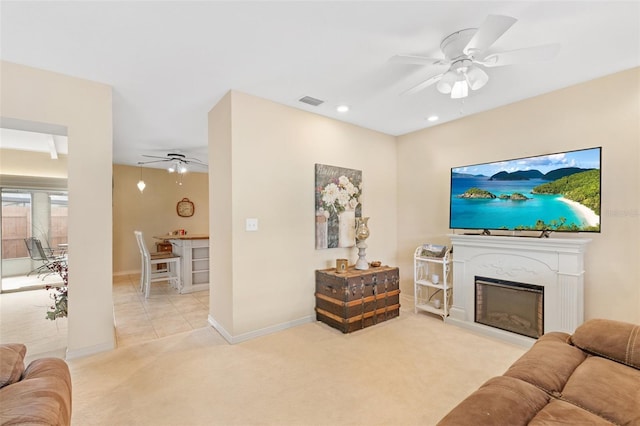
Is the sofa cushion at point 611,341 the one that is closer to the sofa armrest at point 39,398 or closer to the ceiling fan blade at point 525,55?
the ceiling fan blade at point 525,55

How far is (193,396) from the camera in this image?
203 centimetres

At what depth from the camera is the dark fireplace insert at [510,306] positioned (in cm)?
286

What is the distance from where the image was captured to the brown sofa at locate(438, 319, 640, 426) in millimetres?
996

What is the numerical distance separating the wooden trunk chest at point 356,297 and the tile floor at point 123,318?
58.0 inches

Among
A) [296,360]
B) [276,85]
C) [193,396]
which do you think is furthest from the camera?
[276,85]

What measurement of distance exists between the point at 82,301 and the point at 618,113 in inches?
203

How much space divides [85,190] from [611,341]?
388 cm

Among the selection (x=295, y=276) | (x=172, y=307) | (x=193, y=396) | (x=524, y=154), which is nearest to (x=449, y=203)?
(x=524, y=154)

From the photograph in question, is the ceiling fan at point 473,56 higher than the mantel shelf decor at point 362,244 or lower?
higher

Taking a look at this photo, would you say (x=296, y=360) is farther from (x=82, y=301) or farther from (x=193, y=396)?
(x=82, y=301)

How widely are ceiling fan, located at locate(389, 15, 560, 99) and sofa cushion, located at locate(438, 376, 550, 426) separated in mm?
1822

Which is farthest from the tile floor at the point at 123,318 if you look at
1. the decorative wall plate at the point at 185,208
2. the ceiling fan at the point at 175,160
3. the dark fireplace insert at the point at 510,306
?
the dark fireplace insert at the point at 510,306

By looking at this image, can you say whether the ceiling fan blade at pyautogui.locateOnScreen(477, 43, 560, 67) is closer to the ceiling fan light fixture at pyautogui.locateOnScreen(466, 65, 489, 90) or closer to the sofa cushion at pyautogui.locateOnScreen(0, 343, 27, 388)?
the ceiling fan light fixture at pyautogui.locateOnScreen(466, 65, 489, 90)

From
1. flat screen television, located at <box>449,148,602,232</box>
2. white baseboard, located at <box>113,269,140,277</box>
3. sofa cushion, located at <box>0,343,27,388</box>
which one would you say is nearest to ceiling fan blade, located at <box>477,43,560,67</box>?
flat screen television, located at <box>449,148,602,232</box>
